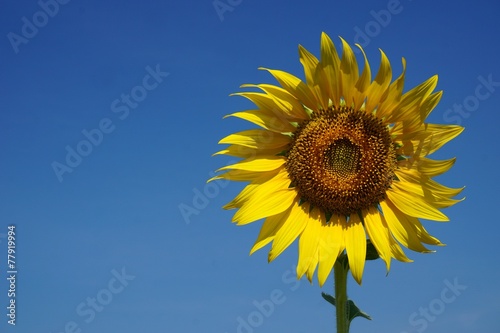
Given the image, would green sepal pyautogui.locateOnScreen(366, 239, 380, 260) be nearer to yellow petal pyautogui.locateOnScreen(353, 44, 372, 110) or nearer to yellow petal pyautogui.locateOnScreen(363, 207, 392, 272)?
yellow petal pyautogui.locateOnScreen(363, 207, 392, 272)

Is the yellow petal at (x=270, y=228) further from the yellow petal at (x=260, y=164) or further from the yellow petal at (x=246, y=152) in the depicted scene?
the yellow petal at (x=246, y=152)

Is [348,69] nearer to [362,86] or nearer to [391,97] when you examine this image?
[362,86]

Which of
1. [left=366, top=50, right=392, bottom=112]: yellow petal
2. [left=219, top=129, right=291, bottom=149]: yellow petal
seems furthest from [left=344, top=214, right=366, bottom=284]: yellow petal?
[left=366, top=50, right=392, bottom=112]: yellow petal

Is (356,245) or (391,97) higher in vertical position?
(391,97)

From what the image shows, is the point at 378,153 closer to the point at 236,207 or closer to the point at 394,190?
the point at 394,190

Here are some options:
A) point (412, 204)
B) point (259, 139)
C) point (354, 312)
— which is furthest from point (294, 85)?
point (354, 312)

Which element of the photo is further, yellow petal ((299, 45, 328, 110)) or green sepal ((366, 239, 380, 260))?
green sepal ((366, 239, 380, 260))

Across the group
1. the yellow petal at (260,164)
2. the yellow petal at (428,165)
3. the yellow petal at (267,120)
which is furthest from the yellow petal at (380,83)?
the yellow petal at (260,164)
